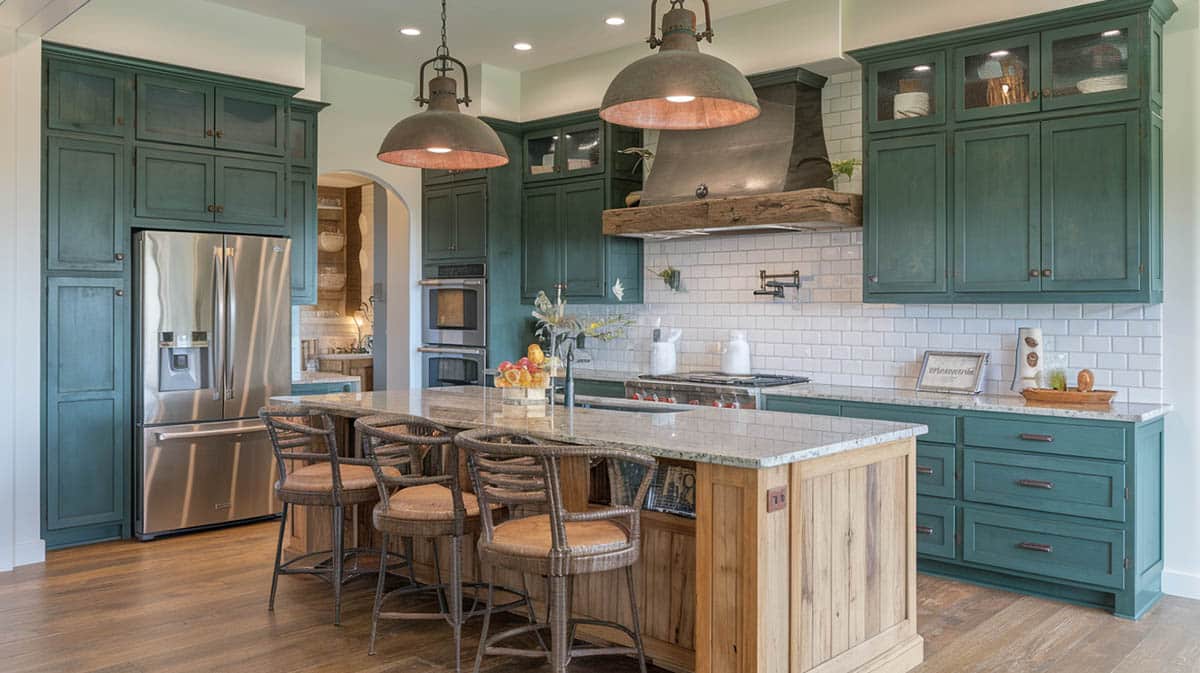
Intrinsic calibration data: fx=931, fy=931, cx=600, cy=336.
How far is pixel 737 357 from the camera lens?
20.3 feet

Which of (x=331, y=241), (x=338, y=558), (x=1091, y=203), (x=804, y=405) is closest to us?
(x=338, y=558)

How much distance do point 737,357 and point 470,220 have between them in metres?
2.45

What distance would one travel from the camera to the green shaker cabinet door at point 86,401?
5211 millimetres

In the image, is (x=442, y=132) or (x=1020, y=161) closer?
(x=442, y=132)

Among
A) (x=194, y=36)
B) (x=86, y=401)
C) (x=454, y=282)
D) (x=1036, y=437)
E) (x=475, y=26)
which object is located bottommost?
(x=1036, y=437)

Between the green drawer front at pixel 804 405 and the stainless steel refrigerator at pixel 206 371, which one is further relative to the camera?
the stainless steel refrigerator at pixel 206 371

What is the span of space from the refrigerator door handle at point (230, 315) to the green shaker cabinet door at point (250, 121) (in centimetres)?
72

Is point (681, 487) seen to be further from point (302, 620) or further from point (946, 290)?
point (946, 290)

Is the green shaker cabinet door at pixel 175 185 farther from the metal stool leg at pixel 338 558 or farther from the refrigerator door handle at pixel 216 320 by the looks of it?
the metal stool leg at pixel 338 558

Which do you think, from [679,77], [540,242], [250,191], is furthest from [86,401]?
[679,77]

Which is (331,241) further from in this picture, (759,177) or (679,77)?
(679,77)

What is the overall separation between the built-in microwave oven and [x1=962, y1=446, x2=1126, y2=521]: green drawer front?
3.78 metres

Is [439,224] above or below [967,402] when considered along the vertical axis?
above

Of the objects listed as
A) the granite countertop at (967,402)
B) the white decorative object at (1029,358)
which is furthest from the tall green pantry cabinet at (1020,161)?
the granite countertop at (967,402)
